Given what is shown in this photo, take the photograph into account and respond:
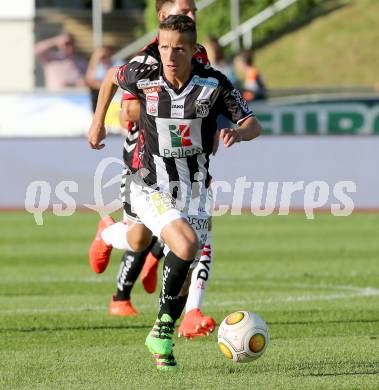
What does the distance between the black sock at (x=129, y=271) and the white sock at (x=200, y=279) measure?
136 cm

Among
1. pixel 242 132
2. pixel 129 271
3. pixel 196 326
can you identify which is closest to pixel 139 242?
pixel 129 271

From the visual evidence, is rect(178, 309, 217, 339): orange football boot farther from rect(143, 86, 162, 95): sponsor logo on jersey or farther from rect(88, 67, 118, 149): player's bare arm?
rect(143, 86, 162, 95): sponsor logo on jersey

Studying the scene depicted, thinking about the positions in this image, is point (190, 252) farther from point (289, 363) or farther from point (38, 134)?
point (38, 134)

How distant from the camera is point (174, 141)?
7387 millimetres

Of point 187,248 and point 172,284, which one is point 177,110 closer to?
point 187,248

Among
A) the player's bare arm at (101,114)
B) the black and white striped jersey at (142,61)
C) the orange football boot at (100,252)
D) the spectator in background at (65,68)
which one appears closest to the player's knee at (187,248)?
the player's bare arm at (101,114)

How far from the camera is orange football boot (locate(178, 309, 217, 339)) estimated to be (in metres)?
7.33

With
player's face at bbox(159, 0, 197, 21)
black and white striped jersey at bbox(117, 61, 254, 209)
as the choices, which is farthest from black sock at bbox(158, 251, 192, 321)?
player's face at bbox(159, 0, 197, 21)

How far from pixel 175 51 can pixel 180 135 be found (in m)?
0.55

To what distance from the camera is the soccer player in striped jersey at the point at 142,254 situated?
25.0 feet

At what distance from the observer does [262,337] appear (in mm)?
6953

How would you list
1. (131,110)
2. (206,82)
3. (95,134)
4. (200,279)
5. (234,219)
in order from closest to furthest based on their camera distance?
Answer: (206,82), (95,134), (200,279), (131,110), (234,219)

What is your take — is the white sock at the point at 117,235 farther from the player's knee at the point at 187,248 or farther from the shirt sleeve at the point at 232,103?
the player's knee at the point at 187,248

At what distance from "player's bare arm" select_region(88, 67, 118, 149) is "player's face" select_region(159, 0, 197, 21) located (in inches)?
30.9
